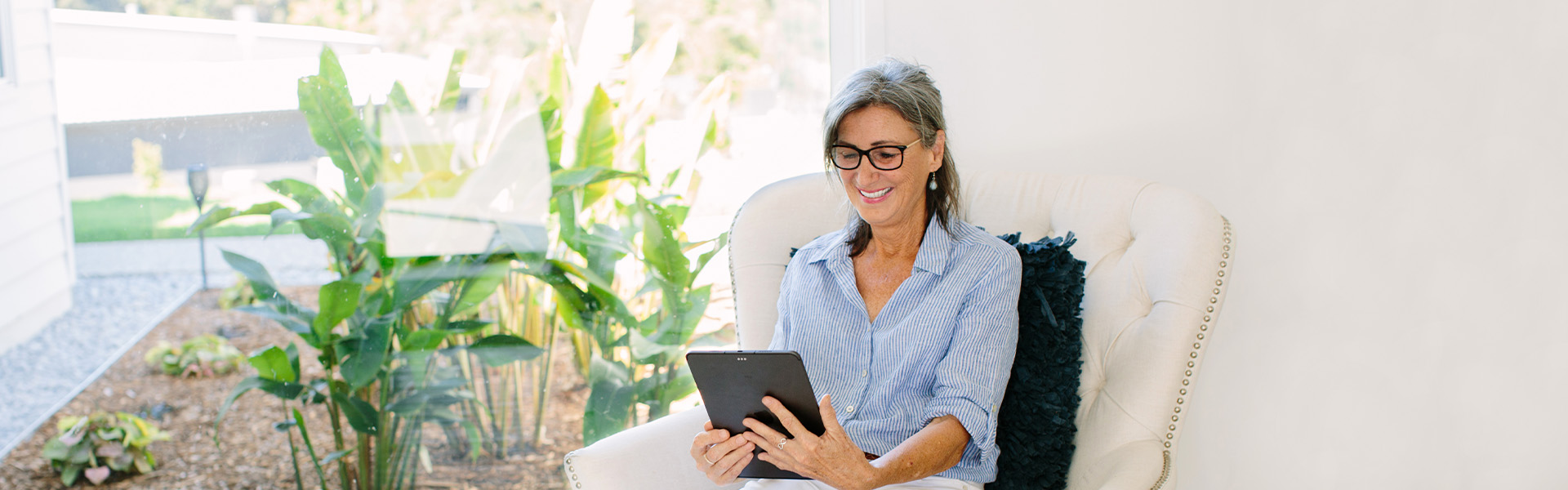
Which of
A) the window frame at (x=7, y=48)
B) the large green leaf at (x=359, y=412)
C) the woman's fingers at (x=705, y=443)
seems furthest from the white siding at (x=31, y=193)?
the woman's fingers at (x=705, y=443)

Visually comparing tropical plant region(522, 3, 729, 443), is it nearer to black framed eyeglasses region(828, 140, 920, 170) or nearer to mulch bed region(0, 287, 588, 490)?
mulch bed region(0, 287, 588, 490)

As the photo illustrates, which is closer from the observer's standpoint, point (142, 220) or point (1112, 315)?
point (1112, 315)

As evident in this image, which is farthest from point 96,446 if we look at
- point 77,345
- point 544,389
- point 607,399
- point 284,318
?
point 607,399

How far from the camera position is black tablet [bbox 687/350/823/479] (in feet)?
3.39

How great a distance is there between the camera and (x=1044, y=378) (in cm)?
128

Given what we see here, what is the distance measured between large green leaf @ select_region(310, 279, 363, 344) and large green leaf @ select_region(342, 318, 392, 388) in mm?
57

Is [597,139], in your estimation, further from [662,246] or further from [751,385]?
[751,385]

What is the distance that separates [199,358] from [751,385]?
5.22ft

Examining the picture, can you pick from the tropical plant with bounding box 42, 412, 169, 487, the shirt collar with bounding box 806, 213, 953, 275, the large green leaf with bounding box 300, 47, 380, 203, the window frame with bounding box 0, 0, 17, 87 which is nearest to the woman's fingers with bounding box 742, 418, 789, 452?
the shirt collar with bounding box 806, 213, 953, 275

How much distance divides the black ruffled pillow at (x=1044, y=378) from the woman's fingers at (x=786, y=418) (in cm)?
35

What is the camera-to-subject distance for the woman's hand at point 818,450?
3.57ft

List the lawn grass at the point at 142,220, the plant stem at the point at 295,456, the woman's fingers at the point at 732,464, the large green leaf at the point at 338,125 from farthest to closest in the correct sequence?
the plant stem at the point at 295,456, the lawn grass at the point at 142,220, the large green leaf at the point at 338,125, the woman's fingers at the point at 732,464

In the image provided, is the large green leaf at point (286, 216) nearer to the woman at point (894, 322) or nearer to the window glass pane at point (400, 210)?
the window glass pane at point (400, 210)

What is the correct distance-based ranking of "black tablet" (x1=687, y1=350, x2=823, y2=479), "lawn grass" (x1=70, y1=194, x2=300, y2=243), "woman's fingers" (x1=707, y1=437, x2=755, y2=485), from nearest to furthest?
"black tablet" (x1=687, y1=350, x2=823, y2=479) < "woman's fingers" (x1=707, y1=437, x2=755, y2=485) < "lawn grass" (x1=70, y1=194, x2=300, y2=243)
